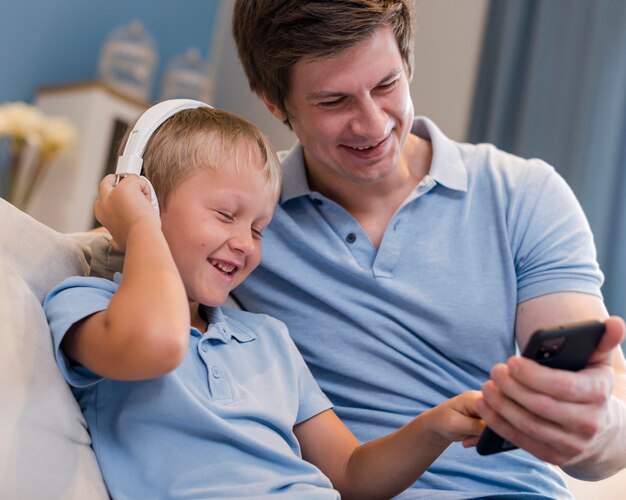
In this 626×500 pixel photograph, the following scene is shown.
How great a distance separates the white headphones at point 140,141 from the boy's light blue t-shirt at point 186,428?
16 centimetres

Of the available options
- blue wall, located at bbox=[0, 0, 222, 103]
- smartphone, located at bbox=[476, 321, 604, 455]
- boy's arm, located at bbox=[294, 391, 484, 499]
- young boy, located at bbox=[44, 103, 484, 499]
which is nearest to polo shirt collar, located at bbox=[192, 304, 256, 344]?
Result: young boy, located at bbox=[44, 103, 484, 499]

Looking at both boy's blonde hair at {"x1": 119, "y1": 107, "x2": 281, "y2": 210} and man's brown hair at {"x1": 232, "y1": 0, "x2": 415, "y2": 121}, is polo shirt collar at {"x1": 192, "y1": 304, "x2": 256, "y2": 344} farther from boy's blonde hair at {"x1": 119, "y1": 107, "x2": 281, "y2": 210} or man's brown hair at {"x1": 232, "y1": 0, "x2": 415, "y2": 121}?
man's brown hair at {"x1": 232, "y1": 0, "x2": 415, "y2": 121}

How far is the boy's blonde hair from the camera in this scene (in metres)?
1.19

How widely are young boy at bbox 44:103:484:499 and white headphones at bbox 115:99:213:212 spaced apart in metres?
0.02

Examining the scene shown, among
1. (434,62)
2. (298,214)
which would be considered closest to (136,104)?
(434,62)

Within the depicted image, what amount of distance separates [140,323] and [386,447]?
0.41 meters

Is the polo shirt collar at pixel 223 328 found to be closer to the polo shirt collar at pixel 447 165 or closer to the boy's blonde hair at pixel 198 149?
the boy's blonde hair at pixel 198 149

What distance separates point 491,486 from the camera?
128 centimetres

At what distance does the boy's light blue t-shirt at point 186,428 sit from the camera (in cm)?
101

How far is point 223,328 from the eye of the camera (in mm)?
1193

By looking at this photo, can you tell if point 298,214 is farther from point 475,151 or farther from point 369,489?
point 369,489

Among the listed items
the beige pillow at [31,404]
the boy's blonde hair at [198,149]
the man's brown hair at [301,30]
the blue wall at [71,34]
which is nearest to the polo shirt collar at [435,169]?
the man's brown hair at [301,30]

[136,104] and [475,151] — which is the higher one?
[475,151]

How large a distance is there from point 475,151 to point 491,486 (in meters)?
0.60
